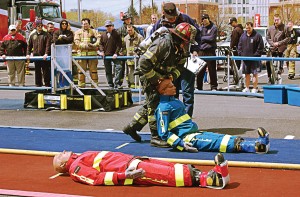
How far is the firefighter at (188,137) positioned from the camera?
783cm

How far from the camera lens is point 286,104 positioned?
13.4 m

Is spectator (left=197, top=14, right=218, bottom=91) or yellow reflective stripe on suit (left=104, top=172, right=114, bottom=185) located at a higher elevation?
spectator (left=197, top=14, right=218, bottom=91)

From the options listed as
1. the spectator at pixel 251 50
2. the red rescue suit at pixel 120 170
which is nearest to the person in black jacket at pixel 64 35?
the spectator at pixel 251 50

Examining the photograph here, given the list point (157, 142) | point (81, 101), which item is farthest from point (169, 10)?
point (81, 101)

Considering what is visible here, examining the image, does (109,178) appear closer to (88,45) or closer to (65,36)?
(88,45)

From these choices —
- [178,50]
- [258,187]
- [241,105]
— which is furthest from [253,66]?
[258,187]

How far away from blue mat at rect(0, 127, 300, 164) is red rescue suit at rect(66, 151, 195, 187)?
138cm

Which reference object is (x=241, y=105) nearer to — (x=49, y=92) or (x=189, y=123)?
(x=49, y=92)

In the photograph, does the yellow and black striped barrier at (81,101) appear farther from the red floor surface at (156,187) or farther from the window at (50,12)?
the window at (50,12)

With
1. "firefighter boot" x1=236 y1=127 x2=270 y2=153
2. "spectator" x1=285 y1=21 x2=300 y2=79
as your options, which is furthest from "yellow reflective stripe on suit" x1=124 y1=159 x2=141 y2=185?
"spectator" x1=285 y1=21 x2=300 y2=79

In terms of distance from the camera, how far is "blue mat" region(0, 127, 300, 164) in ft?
25.6

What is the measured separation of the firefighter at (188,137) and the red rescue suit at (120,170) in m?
1.43

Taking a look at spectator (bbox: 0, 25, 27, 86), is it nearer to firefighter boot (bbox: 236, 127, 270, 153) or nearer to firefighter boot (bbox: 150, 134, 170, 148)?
firefighter boot (bbox: 150, 134, 170, 148)

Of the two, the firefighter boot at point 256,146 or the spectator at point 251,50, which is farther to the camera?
the spectator at point 251,50
